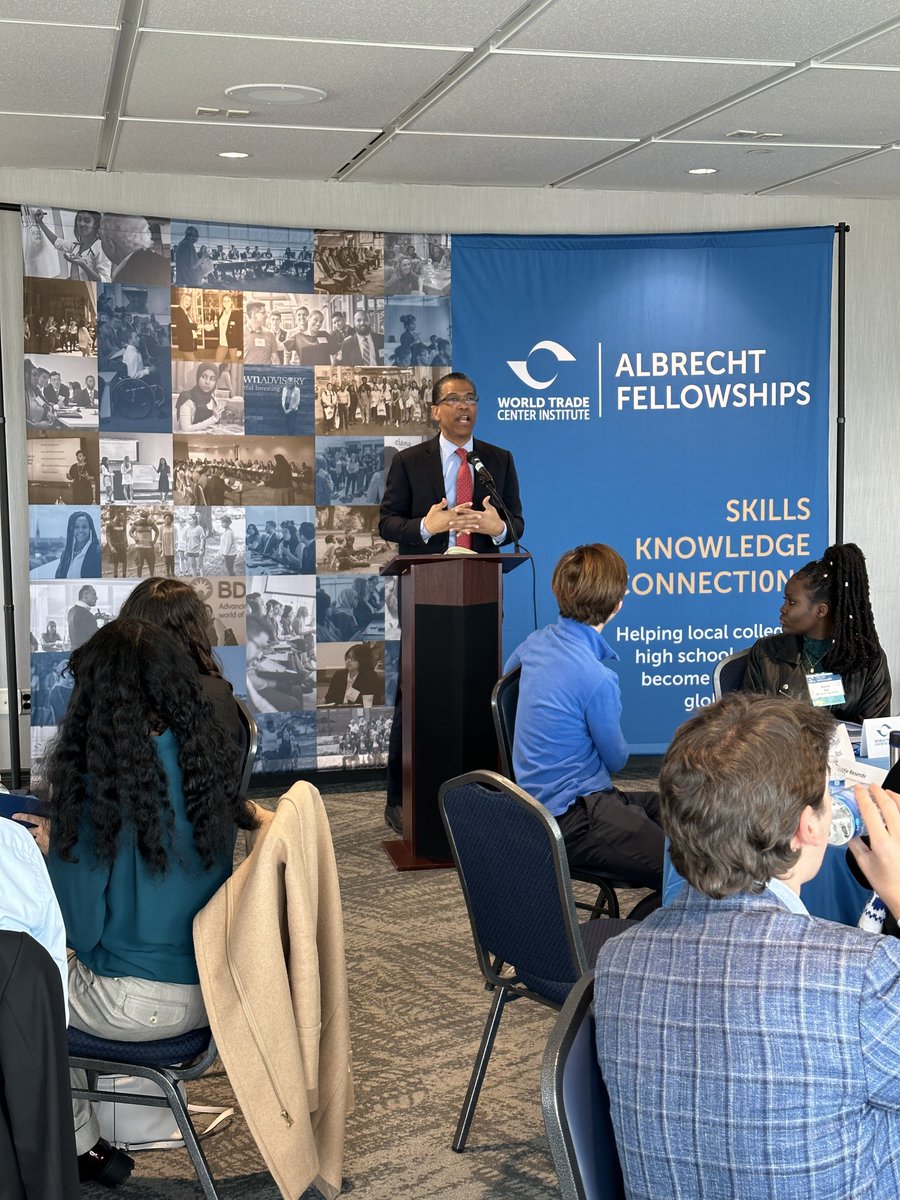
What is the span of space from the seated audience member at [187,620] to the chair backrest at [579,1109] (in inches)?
72.7

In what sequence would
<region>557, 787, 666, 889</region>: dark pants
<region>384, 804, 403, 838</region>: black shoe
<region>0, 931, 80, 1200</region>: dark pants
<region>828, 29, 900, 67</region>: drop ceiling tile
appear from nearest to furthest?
<region>0, 931, 80, 1200</region>: dark pants → <region>557, 787, 666, 889</region>: dark pants → <region>828, 29, 900, 67</region>: drop ceiling tile → <region>384, 804, 403, 838</region>: black shoe

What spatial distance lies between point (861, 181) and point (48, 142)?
4140 mm

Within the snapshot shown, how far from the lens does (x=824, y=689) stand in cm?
381

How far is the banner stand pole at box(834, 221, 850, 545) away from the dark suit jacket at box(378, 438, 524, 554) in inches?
90.3

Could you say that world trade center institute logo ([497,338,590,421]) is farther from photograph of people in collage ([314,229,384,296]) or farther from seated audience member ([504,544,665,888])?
seated audience member ([504,544,665,888])

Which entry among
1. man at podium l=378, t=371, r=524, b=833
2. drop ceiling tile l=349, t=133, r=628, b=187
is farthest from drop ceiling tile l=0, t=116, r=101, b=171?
man at podium l=378, t=371, r=524, b=833

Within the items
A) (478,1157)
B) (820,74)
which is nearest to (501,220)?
(820,74)

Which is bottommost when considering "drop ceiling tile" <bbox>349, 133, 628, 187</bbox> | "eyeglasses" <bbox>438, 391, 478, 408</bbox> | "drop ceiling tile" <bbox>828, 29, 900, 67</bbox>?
"eyeglasses" <bbox>438, 391, 478, 408</bbox>

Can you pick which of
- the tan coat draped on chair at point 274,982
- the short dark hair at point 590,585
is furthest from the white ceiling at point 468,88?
the tan coat draped on chair at point 274,982

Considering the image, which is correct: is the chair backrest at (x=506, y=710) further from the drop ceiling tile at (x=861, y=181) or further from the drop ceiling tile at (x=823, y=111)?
the drop ceiling tile at (x=861, y=181)

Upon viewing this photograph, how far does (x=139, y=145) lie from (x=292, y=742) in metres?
3.02

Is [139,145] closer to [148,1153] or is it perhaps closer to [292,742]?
[292,742]

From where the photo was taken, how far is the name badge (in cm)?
379

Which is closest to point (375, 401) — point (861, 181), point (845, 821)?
point (861, 181)
